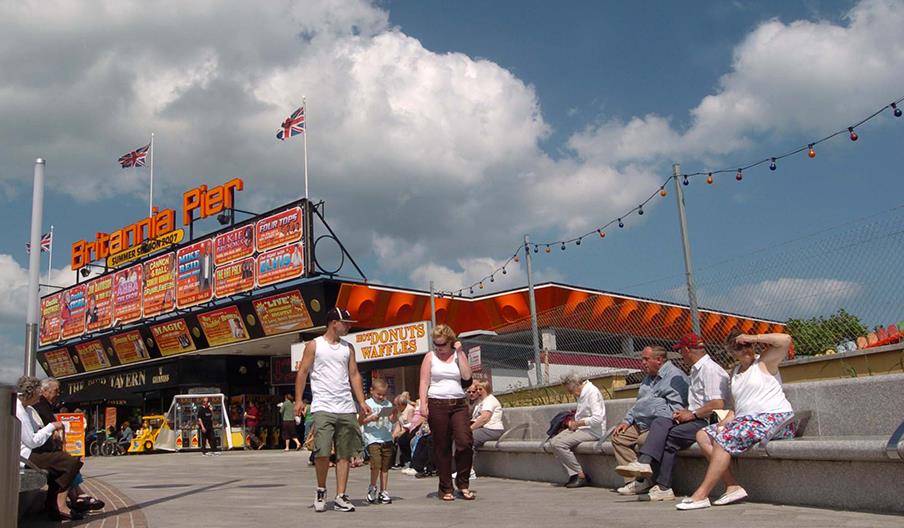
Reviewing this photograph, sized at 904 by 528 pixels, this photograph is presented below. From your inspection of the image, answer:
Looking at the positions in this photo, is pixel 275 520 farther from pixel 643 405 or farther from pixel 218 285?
pixel 218 285

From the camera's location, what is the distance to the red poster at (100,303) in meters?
35.0

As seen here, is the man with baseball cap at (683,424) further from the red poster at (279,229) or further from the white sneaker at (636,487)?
the red poster at (279,229)

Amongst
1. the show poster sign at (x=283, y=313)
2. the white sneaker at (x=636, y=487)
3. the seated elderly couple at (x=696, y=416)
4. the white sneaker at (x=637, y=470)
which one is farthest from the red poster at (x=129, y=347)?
the white sneaker at (x=637, y=470)

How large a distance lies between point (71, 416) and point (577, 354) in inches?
673

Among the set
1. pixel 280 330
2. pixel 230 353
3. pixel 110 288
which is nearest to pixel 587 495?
pixel 280 330

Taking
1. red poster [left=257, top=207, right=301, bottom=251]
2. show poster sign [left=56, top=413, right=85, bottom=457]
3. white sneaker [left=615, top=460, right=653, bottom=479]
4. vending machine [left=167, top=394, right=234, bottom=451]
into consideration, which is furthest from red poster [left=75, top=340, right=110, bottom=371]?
white sneaker [left=615, top=460, right=653, bottom=479]

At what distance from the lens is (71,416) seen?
24.0 metres

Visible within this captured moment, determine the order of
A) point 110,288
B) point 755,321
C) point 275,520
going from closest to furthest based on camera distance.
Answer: point 275,520, point 755,321, point 110,288

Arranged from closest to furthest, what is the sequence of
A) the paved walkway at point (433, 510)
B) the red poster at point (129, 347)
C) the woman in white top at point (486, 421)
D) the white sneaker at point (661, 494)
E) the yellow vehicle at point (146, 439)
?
1. the paved walkway at point (433, 510)
2. the white sneaker at point (661, 494)
3. the woman in white top at point (486, 421)
4. the yellow vehicle at point (146, 439)
5. the red poster at point (129, 347)

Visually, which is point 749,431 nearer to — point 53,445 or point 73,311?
point 53,445

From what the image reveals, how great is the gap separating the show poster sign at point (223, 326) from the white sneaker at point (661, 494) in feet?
75.4

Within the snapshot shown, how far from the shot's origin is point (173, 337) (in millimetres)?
31578

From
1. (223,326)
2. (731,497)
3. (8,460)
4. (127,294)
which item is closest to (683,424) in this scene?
(731,497)

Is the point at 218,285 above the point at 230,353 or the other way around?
above
